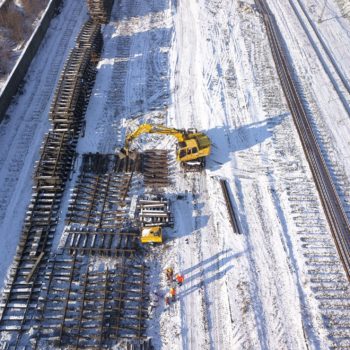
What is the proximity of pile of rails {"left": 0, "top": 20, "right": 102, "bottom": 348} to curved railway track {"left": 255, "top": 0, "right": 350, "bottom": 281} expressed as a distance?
44.7ft

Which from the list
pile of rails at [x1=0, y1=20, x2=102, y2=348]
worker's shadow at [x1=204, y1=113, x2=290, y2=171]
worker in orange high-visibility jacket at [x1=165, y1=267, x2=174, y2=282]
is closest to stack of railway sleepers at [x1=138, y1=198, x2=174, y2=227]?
worker in orange high-visibility jacket at [x1=165, y1=267, x2=174, y2=282]

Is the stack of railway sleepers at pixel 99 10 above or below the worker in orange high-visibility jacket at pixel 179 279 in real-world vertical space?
above

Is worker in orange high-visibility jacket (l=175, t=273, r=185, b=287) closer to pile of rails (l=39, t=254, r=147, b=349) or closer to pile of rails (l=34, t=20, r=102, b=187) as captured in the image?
pile of rails (l=39, t=254, r=147, b=349)

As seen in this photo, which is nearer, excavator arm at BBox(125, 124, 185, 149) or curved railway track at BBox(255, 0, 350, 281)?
curved railway track at BBox(255, 0, 350, 281)

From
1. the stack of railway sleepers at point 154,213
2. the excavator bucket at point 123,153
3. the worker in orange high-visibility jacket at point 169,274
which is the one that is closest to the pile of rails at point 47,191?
the excavator bucket at point 123,153

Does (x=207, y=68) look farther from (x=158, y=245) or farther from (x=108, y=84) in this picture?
(x=158, y=245)

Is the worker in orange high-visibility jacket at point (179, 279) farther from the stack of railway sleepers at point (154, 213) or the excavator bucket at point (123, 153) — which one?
the excavator bucket at point (123, 153)

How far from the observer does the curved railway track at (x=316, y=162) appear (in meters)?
17.9

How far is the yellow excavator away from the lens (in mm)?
19359

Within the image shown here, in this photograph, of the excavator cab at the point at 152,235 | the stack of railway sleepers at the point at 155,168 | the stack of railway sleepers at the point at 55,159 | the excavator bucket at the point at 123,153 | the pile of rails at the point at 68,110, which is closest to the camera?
the excavator cab at the point at 152,235

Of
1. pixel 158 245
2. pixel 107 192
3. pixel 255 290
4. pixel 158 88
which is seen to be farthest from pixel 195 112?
pixel 255 290

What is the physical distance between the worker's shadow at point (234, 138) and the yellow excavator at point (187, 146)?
104 cm

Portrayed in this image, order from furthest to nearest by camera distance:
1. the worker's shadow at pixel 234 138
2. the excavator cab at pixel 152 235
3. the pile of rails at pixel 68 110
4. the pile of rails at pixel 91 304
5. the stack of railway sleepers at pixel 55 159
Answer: the worker's shadow at pixel 234 138, the pile of rails at pixel 68 110, the stack of railway sleepers at pixel 55 159, the excavator cab at pixel 152 235, the pile of rails at pixel 91 304

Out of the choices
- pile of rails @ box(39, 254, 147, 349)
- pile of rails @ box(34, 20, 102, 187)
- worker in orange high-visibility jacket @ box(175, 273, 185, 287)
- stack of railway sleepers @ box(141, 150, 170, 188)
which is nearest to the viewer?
pile of rails @ box(39, 254, 147, 349)
